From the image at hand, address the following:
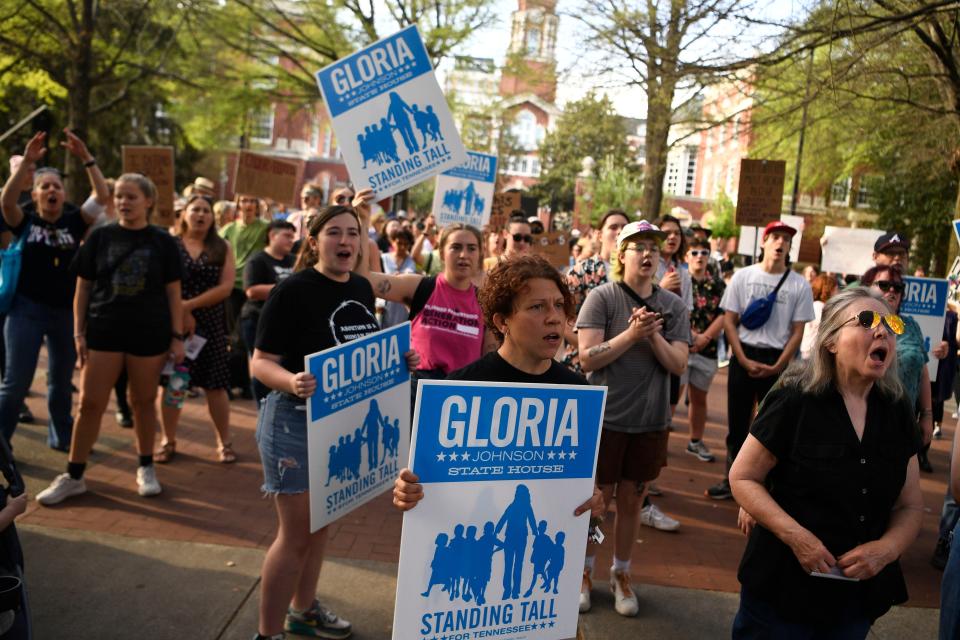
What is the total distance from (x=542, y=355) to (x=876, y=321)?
1102 mm

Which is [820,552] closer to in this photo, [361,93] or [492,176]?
[361,93]

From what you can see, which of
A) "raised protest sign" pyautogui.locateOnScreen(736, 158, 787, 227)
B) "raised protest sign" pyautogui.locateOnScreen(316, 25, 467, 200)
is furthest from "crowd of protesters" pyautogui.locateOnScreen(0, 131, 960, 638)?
"raised protest sign" pyautogui.locateOnScreen(736, 158, 787, 227)

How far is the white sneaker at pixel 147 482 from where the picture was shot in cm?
515

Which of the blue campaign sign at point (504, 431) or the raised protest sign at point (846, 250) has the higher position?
the raised protest sign at point (846, 250)

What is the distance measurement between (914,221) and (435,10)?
→ 17198 mm

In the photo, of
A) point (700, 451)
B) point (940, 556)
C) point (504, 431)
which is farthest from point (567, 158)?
point (504, 431)

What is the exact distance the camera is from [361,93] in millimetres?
4605

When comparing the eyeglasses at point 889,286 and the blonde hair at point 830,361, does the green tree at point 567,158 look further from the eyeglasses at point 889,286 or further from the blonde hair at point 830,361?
the blonde hair at point 830,361

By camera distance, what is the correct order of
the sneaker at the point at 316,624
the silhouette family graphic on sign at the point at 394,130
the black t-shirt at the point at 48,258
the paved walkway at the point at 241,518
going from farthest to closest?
1. the black t-shirt at the point at 48,258
2. the silhouette family graphic on sign at the point at 394,130
3. the paved walkway at the point at 241,518
4. the sneaker at the point at 316,624

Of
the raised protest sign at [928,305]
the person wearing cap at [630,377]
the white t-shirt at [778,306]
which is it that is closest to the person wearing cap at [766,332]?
the white t-shirt at [778,306]

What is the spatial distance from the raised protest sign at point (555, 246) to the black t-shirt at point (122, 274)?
5571 millimetres

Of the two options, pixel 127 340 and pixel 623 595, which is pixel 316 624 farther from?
pixel 127 340

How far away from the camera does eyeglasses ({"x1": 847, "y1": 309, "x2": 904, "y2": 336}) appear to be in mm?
2502

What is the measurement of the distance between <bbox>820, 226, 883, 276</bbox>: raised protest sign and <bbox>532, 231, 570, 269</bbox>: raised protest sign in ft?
14.2
